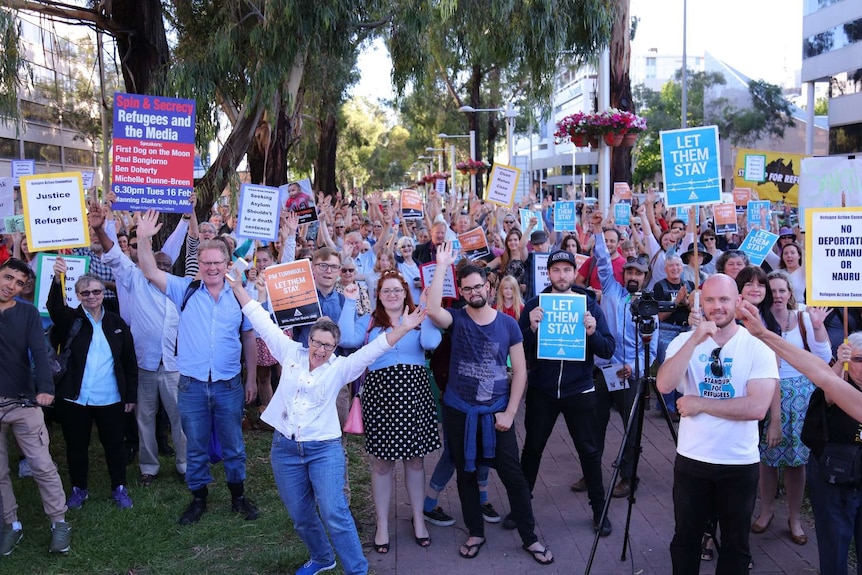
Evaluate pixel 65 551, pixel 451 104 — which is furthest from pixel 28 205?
pixel 451 104

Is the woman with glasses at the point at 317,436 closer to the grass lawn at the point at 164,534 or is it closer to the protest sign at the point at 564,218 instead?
the grass lawn at the point at 164,534

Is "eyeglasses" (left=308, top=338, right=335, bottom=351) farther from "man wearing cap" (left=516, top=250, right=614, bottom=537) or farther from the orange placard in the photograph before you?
the orange placard

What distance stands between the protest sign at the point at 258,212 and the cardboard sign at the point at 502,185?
14.7ft

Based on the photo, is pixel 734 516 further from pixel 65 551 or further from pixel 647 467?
pixel 65 551

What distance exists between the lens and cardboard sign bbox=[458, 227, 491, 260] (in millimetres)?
9445

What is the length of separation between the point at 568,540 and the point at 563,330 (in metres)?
1.49

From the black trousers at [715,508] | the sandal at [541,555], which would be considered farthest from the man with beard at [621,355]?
the black trousers at [715,508]

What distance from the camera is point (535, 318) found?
573cm

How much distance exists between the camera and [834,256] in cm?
476

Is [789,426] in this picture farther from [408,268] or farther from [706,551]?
[408,268]

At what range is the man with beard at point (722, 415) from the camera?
13.7 ft

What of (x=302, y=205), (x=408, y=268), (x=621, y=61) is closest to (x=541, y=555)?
(x=408, y=268)

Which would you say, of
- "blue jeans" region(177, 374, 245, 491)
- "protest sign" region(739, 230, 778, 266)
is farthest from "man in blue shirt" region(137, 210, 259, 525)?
"protest sign" region(739, 230, 778, 266)

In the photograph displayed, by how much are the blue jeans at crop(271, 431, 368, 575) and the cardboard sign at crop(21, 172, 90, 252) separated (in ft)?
9.09
